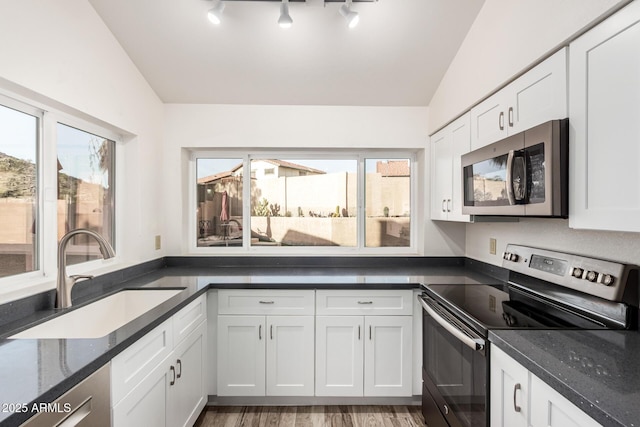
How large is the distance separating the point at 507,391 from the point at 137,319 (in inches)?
57.7

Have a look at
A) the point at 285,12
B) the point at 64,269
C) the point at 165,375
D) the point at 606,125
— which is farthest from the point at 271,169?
the point at 606,125

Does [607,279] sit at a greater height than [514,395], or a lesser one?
greater

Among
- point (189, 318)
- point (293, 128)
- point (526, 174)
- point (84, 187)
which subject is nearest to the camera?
point (526, 174)

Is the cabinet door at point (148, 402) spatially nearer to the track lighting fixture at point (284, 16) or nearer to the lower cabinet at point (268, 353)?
the lower cabinet at point (268, 353)

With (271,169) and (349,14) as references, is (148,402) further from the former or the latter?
(349,14)

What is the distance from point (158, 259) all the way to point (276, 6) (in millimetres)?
2018

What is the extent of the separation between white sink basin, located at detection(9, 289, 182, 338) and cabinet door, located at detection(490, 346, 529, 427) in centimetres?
168

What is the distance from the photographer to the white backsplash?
1355mm

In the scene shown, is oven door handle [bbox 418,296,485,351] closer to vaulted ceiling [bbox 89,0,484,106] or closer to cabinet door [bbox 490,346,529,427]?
cabinet door [bbox 490,346,529,427]

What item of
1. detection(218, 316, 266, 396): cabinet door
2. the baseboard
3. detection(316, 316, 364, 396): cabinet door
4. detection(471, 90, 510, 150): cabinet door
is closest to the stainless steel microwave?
detection(471, 90, 510, 150): cabinet door

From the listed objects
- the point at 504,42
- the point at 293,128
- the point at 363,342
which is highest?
the point at 504,42

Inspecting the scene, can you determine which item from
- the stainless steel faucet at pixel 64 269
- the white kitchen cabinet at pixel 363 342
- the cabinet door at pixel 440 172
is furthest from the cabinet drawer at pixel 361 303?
the stainless steel faucet at pixel 64 269

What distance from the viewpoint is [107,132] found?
86.7 inches

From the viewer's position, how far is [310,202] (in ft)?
9.82
